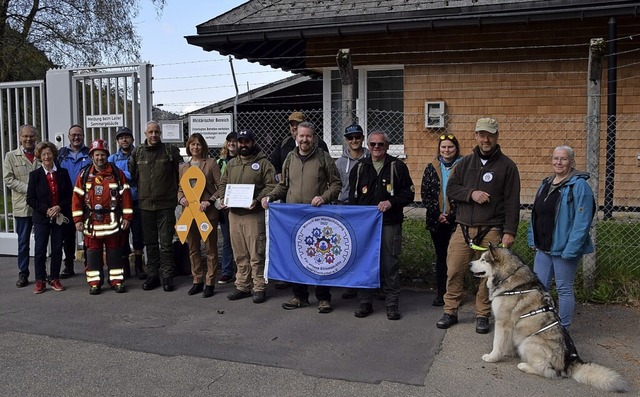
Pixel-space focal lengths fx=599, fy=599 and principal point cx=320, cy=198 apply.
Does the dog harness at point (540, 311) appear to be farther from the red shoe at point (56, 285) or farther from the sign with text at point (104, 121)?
the sign with text at point (104, 121)

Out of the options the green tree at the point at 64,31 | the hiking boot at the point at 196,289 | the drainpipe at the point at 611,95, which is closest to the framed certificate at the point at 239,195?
the hiking boot at the point at 196,289

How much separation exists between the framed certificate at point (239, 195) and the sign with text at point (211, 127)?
5.26ft

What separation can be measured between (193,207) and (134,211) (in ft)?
3.95

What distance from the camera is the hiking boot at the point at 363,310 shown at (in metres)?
6.36

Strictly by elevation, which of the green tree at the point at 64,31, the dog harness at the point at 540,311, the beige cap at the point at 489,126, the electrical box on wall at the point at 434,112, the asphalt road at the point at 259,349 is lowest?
the asphalt road at the point at 259,349

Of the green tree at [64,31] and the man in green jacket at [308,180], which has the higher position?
the green tree at [64,31]

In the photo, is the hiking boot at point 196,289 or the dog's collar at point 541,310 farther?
the hiking boot at point 196,289

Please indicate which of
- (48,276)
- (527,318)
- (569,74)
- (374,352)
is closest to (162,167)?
(48,276)

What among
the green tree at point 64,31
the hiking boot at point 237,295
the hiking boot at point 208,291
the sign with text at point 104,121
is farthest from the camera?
the green tree at point 64,31

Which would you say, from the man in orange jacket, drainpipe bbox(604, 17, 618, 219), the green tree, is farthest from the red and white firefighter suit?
the green tree

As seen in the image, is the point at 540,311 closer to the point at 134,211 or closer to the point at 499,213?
the point at 499,213

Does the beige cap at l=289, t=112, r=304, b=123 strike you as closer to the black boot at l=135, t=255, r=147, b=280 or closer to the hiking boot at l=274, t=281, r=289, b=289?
the hiking boot at l=274, t=281, r=289, b=289

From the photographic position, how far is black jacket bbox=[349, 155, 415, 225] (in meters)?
6.24

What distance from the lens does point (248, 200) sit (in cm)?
686
